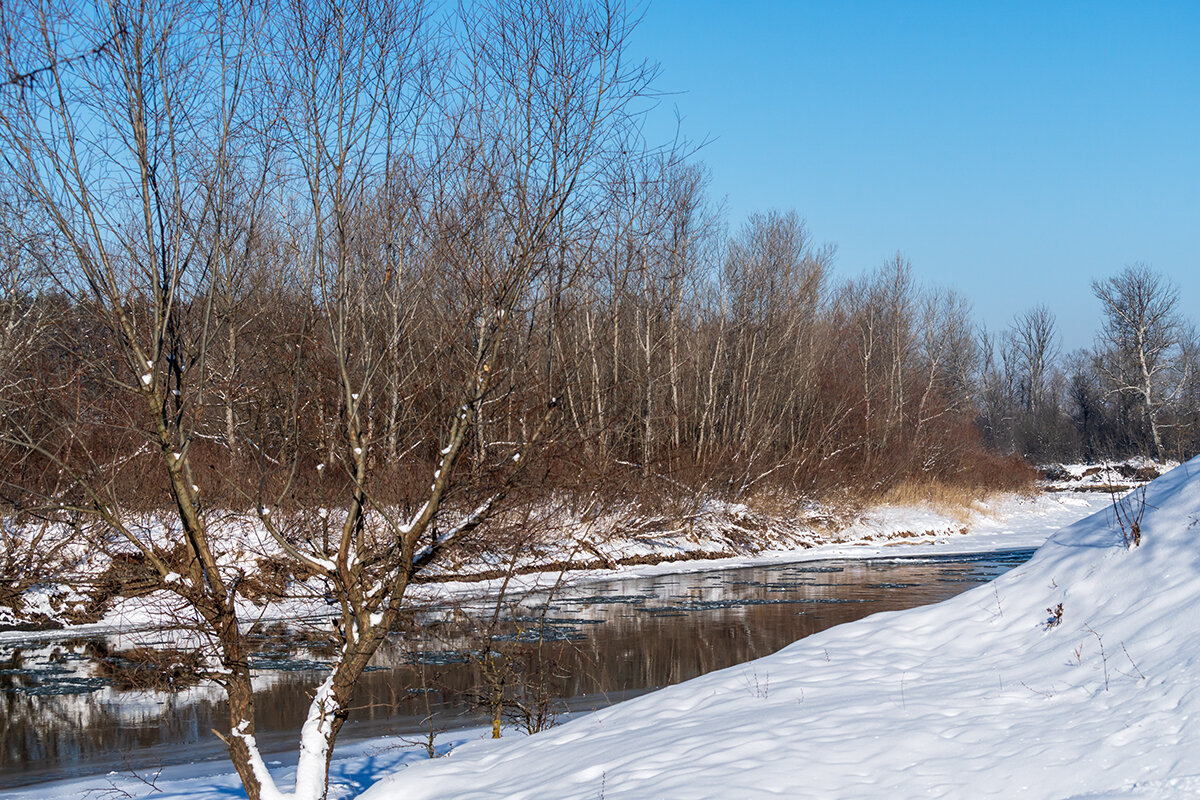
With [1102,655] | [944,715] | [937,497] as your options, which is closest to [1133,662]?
[1102,655]

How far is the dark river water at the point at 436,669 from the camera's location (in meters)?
9.56

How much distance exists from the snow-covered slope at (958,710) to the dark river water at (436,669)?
1.83 meters

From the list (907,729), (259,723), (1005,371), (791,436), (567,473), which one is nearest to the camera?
(907,729)

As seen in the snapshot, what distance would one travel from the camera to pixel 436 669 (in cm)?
1320

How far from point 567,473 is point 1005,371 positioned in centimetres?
7652

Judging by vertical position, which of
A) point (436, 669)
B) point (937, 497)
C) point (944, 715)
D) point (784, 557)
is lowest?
point (784, 557)

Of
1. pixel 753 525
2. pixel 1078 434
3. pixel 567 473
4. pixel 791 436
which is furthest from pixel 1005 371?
pixel 567 473

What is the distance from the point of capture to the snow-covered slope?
485 centimetres

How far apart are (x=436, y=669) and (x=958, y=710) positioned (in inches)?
347

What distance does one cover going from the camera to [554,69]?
24.8ft

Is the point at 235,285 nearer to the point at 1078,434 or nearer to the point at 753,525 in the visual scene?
the point at 753,525

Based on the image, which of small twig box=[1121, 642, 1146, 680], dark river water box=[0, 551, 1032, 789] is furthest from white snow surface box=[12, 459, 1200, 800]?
dark river water box=[0, 551, 1032, 789]

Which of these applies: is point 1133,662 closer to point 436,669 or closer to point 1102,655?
point 1102,655

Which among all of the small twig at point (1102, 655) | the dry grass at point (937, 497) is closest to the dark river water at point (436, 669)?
the small twig at point (1102, 655)
